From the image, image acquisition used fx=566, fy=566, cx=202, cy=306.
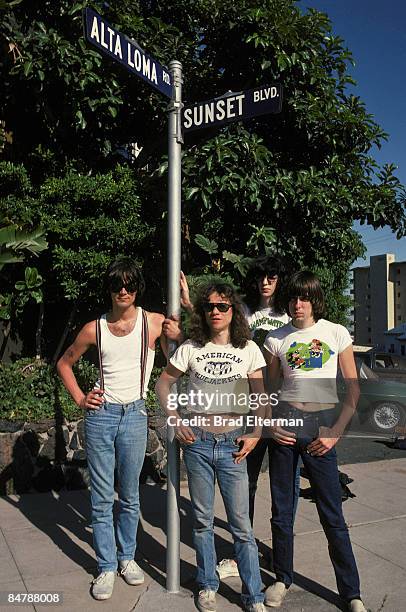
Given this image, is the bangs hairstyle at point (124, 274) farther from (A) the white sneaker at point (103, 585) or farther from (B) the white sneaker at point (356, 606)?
(B) the white sneaker at point (356, 606)

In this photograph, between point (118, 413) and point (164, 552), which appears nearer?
point (118, 413)

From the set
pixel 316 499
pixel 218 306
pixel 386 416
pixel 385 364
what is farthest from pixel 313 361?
pixel 385 364

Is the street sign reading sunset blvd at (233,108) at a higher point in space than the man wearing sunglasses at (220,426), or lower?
higher

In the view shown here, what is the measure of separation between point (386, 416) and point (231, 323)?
750cm

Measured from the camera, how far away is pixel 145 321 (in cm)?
342

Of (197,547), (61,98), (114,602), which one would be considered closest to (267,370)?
(197,547)

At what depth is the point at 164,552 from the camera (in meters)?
3.94

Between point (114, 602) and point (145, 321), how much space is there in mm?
1594

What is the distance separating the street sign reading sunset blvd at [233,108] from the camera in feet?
10.6

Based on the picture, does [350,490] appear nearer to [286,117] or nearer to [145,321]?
[145,321]

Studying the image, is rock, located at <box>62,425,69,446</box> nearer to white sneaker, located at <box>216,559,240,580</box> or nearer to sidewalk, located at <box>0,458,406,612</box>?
sidewalk, located at <box>0,458,406,612</box>

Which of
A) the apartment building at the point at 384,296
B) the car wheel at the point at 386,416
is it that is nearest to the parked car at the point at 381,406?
the car wheel at the point at 386,416

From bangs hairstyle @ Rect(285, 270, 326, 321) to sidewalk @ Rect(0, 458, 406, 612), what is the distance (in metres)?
1.67

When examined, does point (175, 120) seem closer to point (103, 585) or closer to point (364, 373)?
point (103, 585)
